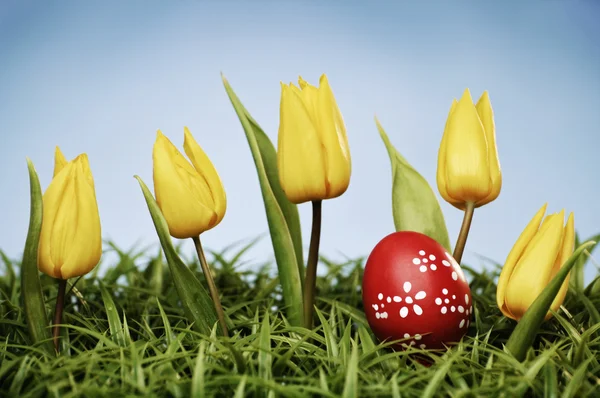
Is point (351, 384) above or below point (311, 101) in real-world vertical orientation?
below

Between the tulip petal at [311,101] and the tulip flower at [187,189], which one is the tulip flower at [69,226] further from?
the tulip petal at [311,101]

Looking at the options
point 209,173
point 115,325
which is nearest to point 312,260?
point 209,173

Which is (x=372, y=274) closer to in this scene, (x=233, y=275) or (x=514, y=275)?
(x=514, y=275)

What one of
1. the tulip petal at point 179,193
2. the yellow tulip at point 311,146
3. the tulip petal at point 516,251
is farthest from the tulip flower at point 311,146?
the tulip petal at point 516,251

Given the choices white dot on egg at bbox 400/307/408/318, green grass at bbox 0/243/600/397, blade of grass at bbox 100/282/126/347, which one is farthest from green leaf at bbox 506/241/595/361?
blade of grass at bbox 100/282/126/347

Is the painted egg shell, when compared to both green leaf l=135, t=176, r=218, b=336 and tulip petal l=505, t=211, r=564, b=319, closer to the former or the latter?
tulip petal l=505, t=211, r=564, b=319

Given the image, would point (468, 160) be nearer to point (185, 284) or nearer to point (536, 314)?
point (536, 314)
